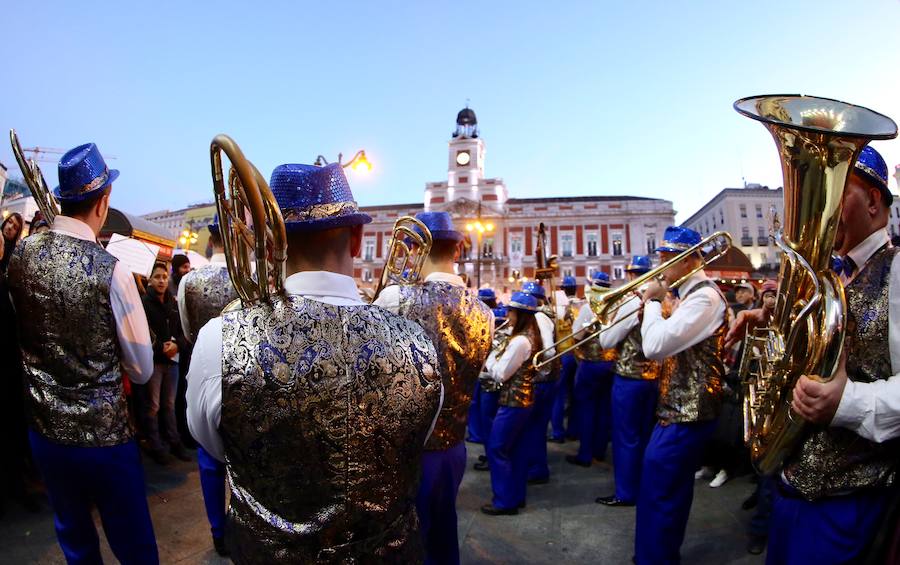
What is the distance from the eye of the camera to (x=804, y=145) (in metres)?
1.79

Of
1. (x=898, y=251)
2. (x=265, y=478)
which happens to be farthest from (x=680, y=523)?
(x=265, y=478)

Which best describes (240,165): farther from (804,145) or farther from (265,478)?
(804,145)

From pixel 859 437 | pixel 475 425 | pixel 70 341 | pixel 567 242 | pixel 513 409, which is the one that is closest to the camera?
pixel 859 437

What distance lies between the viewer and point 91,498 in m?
2.41

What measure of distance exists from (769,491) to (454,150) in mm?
69530

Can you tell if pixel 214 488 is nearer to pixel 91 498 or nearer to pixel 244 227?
pixel 91 498

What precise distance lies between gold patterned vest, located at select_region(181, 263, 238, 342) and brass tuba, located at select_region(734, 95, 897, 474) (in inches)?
128

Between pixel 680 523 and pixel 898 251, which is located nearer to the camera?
pixel 898 251

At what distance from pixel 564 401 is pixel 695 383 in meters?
5.25

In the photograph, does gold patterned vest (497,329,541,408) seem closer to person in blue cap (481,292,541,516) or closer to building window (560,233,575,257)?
person in blue cap (481,292,541,516)

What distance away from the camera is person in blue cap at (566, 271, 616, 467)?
620cm

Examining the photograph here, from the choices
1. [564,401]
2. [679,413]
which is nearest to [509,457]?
[679,413]

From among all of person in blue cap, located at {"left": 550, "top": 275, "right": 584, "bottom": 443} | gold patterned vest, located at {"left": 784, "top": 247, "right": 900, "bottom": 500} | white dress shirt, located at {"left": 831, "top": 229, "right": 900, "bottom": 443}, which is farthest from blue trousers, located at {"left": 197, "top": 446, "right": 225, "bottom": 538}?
person in blue cap, located at {"left": 550, "top": 275, "right": 584, "bottom": 443}

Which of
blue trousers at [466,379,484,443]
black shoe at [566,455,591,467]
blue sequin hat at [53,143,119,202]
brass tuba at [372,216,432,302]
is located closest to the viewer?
blue sequin hat at [53,143,119,202]
